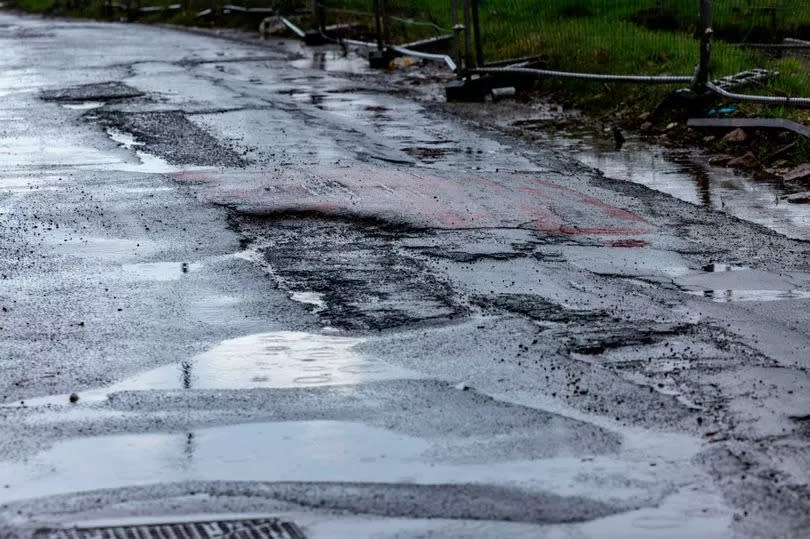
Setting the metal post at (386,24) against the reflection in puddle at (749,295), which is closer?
the reflection in puddle at (749,295)

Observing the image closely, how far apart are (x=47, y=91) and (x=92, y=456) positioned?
14.8 meters

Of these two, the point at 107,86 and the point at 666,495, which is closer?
the point at 666,495

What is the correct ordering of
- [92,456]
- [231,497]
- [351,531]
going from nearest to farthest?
[351,531] → [231,497] → [92,456]

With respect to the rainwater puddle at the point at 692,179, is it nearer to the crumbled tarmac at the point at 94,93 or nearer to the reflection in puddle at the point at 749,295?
the reflection in puddle at the point at 749,295

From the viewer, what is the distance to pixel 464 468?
4.79 m

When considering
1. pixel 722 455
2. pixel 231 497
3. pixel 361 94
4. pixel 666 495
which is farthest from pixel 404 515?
pixel 361 94

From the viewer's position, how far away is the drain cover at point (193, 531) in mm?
4246

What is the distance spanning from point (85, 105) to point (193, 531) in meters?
13.5

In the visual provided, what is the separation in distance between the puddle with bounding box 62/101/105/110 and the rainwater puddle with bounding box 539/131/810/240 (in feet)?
19.4

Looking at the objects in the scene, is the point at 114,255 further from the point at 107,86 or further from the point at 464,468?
the point at 107,86

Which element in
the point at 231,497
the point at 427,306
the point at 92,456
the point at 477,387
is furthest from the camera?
the point at 427,306

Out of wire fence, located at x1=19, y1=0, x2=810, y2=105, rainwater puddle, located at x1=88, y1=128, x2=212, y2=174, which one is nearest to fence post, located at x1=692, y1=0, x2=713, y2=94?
wire fence, located at x1=19, y1=0, x2=810, y2=105

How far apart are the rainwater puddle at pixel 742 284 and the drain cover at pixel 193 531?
358 centimetres

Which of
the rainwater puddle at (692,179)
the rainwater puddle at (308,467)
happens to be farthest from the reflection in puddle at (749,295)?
A: the rainwater puddle at (308,467)
